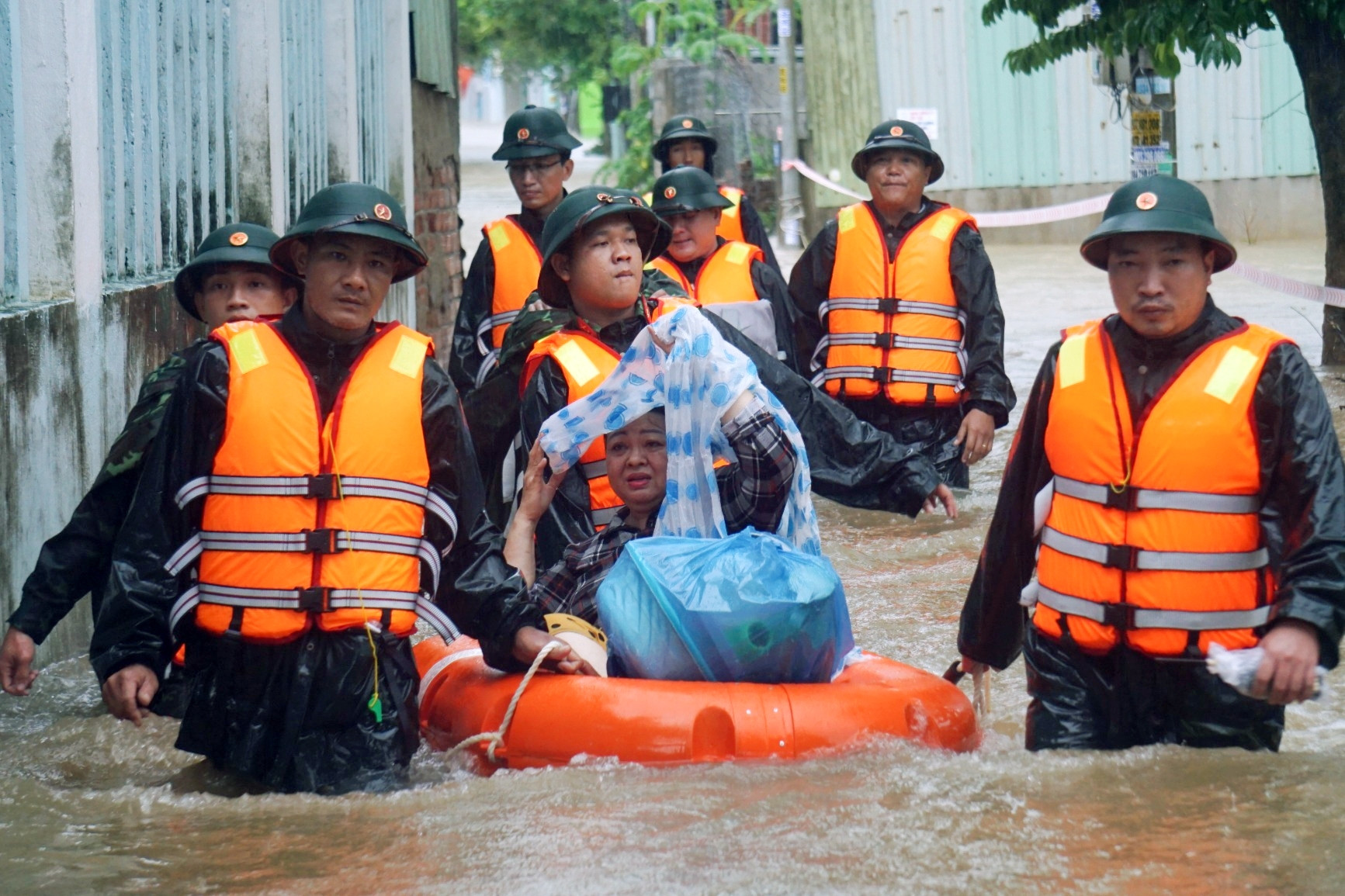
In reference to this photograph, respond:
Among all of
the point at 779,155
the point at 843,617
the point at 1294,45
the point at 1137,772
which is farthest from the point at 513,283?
the point at 779,155

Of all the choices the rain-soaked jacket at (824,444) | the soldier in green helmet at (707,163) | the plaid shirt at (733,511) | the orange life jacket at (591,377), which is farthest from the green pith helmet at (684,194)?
the plaid shirt at (733,511)

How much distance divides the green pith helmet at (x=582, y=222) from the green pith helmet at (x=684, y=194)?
2.91 metres

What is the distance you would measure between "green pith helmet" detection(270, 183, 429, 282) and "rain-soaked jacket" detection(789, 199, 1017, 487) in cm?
387

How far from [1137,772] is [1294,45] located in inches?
297

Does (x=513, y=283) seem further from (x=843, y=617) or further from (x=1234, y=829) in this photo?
(x=1234, y=829)

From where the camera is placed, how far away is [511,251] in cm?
796

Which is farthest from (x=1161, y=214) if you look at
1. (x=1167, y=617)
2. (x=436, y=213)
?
(x=436, y=213)

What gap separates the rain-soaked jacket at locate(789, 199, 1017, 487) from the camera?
301 inches

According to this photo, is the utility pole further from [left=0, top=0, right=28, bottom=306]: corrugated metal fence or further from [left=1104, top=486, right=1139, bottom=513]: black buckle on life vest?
[left=1104, top=486, right=1139, bottom=513]: black buckle on life vest

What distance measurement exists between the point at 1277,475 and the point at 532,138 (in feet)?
15.9

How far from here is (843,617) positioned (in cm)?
435

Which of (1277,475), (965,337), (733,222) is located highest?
(733,222)

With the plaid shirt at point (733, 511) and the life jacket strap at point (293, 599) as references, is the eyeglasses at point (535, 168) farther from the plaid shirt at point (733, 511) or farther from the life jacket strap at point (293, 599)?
the life jacket strap at point (293, 599)

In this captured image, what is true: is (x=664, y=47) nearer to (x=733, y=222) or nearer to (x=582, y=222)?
(x=733, y=222)
